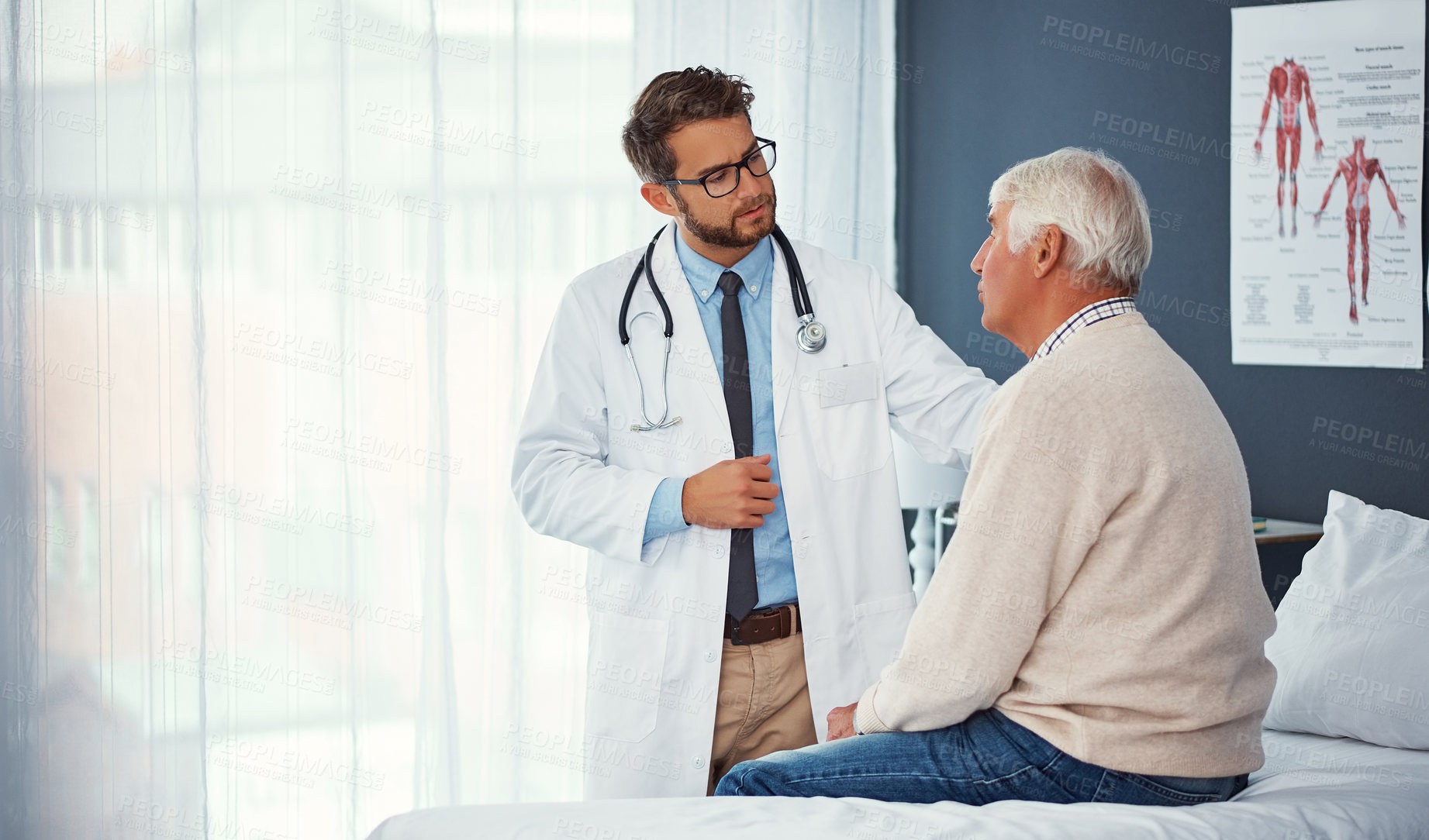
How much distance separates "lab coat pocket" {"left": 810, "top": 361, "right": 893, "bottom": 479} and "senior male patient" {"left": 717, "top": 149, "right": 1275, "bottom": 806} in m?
0.61

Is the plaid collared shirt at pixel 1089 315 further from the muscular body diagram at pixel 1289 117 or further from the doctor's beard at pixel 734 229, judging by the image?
the muscular body diagram at pixel 1289 117

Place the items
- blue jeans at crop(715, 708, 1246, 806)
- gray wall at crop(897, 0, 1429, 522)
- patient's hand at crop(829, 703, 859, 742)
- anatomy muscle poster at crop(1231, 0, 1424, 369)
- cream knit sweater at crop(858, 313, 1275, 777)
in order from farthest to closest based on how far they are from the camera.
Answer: gray wall at crop(897, 0, 1429, 522), anatomy muscle poster at crop(1231, 0, 1424, 369), patient's hand at crop(829, 703, 859, 742), blue jeans at crop(715, 708, 1246, 806), cream knit sweater at crop(858, 313, 1275, 777)

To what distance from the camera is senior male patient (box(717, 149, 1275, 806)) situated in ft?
4.00

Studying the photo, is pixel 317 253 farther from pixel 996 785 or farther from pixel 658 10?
pixel 996 785

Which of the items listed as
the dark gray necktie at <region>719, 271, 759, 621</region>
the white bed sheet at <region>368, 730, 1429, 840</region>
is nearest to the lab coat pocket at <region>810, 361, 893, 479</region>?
the dark gray necktie at <region>719, 271, 759, 621</region>

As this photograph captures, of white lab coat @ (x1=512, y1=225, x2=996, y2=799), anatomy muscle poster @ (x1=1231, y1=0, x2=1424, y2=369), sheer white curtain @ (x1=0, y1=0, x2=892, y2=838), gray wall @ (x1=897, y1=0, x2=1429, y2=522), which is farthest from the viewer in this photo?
gray wall @ (x1=897, y1=0, x2=1429, y2=522)

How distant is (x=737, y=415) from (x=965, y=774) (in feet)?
2.53

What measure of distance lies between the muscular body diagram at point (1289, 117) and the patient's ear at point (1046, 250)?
157cm

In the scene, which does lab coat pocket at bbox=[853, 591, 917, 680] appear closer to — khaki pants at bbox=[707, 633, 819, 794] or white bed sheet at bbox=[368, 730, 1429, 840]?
khaki pants at bbox=[707, 633, 819, 794]

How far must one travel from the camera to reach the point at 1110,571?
123cm

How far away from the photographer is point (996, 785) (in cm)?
137

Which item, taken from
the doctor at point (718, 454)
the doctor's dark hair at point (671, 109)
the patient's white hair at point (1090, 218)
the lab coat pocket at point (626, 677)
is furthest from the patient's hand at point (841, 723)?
the doctor's dark hair at point (671, 109)

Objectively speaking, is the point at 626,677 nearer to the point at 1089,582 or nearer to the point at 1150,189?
the point at 1089,582

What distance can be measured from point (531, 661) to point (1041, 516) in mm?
1872
